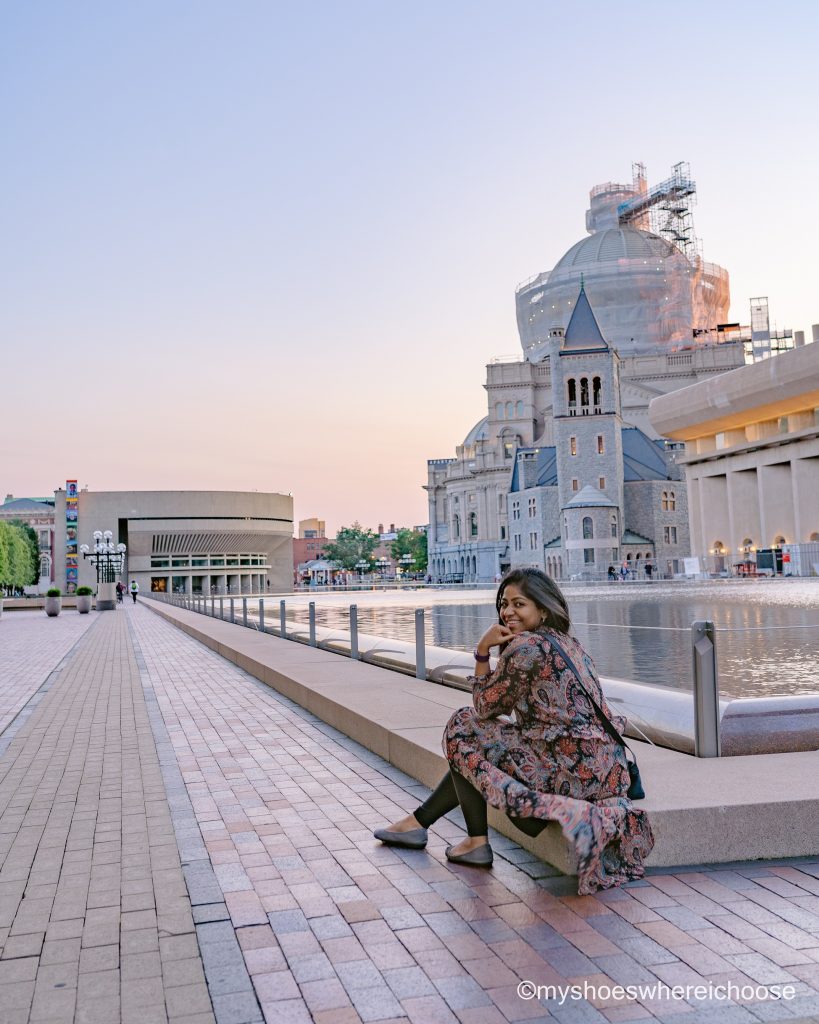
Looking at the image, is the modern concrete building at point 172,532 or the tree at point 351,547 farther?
the tree at point 351,547

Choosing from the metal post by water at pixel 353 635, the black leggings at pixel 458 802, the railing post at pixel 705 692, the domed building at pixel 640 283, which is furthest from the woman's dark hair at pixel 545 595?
the domed building at pixel 640 283

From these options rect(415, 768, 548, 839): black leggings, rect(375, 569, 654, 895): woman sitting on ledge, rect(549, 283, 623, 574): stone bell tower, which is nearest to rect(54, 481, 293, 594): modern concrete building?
rect(549, 283, 623, 574): stone bell tower

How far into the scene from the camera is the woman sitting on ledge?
13.7 ft

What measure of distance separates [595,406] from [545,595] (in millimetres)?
76009

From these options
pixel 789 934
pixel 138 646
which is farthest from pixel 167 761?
pixel 138 646

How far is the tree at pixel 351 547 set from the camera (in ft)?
527

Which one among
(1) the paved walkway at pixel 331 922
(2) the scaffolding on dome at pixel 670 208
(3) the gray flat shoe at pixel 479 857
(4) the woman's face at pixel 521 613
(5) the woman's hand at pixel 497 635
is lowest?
(1) the paved walkway at pixel 331 922

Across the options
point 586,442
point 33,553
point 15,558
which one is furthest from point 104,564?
point 33,553

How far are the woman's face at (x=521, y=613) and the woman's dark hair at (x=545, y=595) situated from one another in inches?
0.7

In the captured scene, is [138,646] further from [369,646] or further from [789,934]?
[789,934]

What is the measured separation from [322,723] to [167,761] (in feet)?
6.87

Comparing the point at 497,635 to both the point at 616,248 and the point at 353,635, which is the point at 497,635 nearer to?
the point at 353,635

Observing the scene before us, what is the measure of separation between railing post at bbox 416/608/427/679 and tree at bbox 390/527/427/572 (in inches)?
5210

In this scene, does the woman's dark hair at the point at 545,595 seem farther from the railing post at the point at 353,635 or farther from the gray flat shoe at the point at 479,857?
the railing post at the point at 353,635
